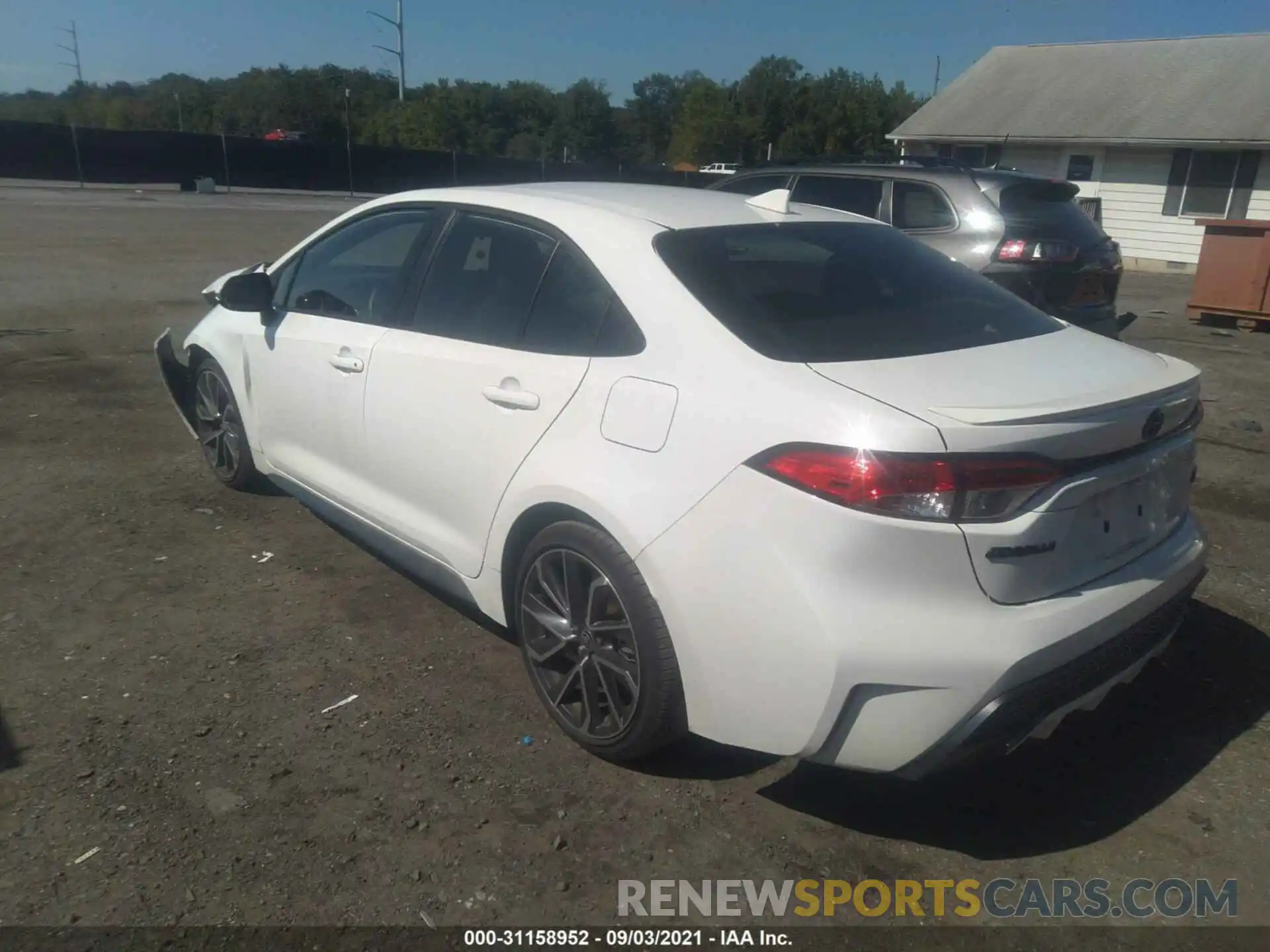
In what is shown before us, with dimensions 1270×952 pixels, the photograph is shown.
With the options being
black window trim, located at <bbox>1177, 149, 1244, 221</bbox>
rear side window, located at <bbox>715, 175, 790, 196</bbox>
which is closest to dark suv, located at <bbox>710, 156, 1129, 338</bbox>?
rear side window, located at <bbox>715, 175, 790, 196</bbox>

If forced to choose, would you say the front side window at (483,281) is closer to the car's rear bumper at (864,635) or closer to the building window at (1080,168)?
the car's rear bumper at (864,635)

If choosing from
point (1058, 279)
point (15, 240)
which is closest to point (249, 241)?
point (15, 240)

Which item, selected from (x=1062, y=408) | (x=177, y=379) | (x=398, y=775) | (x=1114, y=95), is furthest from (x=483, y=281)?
(x=1114, y=95)

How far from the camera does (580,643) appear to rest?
309cm

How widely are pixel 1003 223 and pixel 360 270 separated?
5043 mm

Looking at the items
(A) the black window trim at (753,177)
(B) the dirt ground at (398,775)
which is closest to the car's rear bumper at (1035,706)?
(B) the dirt ground at (398,775)

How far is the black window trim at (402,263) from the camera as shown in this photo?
3.86m

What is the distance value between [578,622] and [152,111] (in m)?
90.9

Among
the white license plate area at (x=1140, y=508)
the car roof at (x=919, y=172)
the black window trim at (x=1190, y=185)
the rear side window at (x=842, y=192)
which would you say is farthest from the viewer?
the black window trim at (x=1190, y=185)

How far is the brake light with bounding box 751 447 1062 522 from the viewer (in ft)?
7.74

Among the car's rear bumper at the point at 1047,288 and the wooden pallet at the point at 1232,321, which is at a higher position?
the car's rear bumper at the point at 1047,288

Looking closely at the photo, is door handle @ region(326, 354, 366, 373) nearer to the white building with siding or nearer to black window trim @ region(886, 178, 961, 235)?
black window trim @ region(886, 178, 961, 235)

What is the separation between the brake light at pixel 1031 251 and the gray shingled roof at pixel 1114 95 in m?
16.4

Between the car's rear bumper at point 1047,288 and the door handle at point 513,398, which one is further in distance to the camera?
the car's rear bumper at point 1047,288
